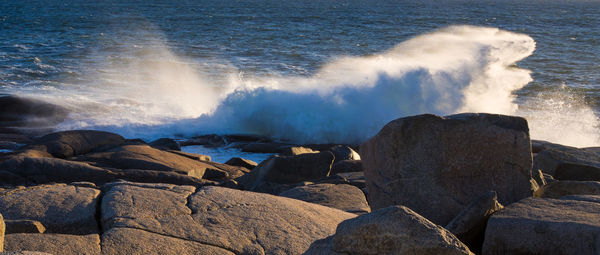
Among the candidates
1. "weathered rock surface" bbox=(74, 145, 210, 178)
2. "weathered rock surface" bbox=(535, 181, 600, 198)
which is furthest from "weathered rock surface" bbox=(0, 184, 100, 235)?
"weathered rock surface" bbox=(535, 181, 600, 198)

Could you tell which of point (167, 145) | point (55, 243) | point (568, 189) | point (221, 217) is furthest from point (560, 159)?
point (167, 145)

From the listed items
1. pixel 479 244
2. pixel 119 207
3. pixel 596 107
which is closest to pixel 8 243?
pixel 119 207

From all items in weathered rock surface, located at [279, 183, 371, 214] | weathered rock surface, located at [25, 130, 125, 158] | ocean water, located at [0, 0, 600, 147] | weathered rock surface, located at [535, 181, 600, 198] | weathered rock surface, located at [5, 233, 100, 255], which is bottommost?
ocean water, located at [0, 0, 600, 147]

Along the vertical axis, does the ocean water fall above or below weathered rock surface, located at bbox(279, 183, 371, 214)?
below

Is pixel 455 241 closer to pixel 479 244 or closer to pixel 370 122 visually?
pixel 479 244

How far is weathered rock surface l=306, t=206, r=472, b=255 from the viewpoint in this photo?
2535 mm

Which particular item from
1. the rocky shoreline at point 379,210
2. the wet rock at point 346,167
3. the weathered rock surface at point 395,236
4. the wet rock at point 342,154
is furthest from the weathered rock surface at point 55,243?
the wet rock at point 342,154

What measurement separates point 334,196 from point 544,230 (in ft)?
7.86

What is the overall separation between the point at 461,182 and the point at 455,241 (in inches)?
66.2

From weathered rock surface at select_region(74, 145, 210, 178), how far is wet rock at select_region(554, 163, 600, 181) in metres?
4.04

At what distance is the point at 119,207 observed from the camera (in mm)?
3828

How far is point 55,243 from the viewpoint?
3.34 metres

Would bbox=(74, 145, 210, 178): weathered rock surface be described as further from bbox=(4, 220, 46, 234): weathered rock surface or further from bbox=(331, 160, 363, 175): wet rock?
bbox=(4, 220, 46, 234): weathered rock surface

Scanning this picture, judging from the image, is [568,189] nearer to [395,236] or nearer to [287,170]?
[395,236]
